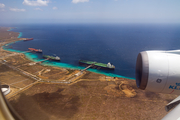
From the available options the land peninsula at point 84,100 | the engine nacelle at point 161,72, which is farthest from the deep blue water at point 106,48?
the engine nacelle at point 161,72

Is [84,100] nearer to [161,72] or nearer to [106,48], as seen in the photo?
[161,72]

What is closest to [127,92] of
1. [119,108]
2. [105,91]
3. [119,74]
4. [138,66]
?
[105,91]

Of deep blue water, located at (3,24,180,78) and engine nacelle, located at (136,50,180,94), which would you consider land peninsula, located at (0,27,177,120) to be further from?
deep blue water, located at (3,24,180,78)

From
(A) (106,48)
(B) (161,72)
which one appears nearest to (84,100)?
(B) (161,72)

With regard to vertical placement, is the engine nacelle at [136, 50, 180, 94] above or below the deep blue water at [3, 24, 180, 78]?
above

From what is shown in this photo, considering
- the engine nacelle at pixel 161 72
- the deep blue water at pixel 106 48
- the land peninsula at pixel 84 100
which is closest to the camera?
the engine nacelle at pixel 161 72

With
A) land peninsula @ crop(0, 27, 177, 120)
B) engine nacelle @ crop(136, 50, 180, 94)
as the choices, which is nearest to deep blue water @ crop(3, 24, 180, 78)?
land peninsula @ crop(0, 27, 177, 120)

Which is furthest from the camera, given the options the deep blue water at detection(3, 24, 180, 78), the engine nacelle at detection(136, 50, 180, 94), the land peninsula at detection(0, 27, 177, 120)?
the deep blue water at detection(3, 24, 180, 78)

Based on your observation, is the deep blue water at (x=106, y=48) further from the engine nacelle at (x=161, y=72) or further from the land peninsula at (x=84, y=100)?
the engine nacelle at (x=161, y=72)

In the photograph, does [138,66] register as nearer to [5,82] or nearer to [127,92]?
[127,92]
